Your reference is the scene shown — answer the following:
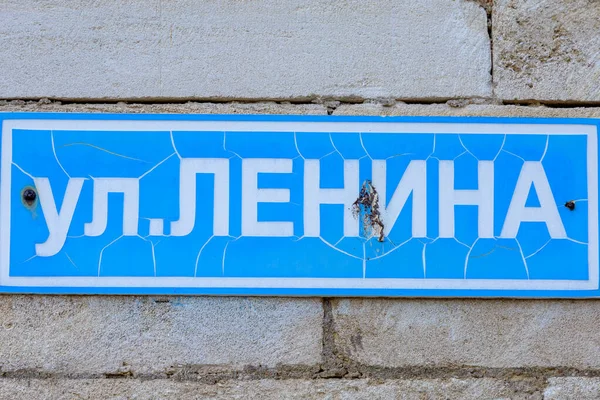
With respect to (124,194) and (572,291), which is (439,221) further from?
(124,194)

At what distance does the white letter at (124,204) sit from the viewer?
1.34 meters

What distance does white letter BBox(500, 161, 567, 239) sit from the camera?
4.43 feet

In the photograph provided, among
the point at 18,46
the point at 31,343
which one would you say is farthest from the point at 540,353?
the point at 18,46

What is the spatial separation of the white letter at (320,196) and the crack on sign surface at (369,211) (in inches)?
0.5

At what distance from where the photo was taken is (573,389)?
1.37 metres

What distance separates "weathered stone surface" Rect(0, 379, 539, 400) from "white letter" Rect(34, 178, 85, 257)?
0.32 metres

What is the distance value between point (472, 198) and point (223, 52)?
2.24 feet

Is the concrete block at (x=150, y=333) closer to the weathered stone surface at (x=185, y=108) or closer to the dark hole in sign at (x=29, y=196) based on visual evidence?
the dark hole in sign at (x=29, y=196)

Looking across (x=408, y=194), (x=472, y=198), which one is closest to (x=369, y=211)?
(x=408, y=194)

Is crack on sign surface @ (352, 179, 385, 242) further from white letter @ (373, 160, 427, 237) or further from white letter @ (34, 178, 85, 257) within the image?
white letter @ (34, 178, 85, 257)

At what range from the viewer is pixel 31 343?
1.37 metres

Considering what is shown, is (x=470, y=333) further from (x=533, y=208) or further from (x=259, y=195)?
(x=259, y=195)

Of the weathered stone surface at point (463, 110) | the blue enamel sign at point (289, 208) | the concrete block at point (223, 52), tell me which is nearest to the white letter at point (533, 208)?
the blue enamel sign at point (289, 208)

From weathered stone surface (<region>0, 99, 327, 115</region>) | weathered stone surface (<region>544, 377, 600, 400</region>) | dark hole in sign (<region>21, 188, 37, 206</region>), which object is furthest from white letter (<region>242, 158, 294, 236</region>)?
weathered stone surface (<region>544, 377, 600, 400</region>)
